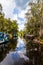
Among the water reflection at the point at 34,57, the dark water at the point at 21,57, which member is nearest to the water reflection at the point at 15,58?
the dark water at the point at 21,57

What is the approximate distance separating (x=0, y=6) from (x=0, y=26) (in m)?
7.16

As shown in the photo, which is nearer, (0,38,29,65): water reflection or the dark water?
(0,38,29,65): water reflection

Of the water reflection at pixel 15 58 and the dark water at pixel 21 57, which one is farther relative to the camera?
the dark water at pixel 21 57

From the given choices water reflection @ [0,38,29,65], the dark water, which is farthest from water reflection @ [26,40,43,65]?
water reflection @ [0,38,29,65]

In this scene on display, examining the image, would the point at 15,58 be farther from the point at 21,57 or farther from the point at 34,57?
the point at 34,57

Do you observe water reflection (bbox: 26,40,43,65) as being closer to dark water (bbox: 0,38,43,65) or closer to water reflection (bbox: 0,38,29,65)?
dark water (bbox: 0,38,43,65)

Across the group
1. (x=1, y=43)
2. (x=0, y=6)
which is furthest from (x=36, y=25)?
(x=1, y=43)

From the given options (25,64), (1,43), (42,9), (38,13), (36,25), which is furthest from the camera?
(36,25)

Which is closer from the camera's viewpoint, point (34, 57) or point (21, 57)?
point (34, 57)

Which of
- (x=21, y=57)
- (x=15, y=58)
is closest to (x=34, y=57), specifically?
(x=21, y=57)

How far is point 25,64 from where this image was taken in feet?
56.2

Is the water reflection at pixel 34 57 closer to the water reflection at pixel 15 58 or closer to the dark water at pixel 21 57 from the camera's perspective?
the dark water at pixel 21 57

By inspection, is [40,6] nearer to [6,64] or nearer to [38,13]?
[38,13]

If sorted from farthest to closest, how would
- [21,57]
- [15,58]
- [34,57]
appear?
1. [21,57]
2. [34,57]
3. [15,58]
